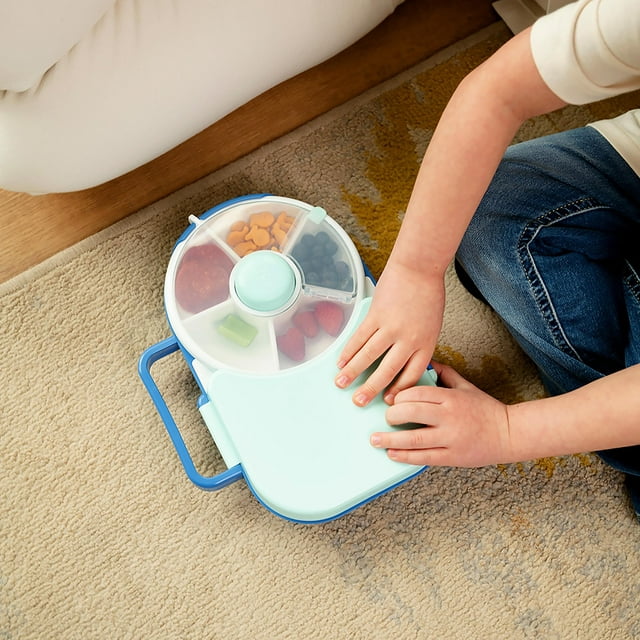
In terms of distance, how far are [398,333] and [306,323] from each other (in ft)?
0.36

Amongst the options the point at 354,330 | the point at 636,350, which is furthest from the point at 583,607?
the point at 354,330

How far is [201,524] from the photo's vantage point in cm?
73

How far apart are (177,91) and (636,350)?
1.67 feet

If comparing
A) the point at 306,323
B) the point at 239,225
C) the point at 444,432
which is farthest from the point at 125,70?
the point at 444,432

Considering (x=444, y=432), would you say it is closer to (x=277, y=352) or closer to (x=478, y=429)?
(x=478, y=429)

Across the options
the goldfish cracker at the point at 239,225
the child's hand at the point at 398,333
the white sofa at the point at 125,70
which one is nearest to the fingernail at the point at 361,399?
the child's hand at the point at 398,333

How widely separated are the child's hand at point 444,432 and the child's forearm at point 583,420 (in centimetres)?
2

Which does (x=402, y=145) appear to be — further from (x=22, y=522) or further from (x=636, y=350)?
(x=22, y=522)

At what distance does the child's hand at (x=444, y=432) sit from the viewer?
618 mm

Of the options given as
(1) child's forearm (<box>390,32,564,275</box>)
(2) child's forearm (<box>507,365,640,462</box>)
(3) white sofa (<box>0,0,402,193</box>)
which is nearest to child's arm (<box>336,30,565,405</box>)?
(1) child's forearm (<box>390,32,564,275</box>)

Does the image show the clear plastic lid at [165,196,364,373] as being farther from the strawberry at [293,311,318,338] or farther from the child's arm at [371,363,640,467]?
the child's arm at [371,363,640,467]

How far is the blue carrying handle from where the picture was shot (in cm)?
66

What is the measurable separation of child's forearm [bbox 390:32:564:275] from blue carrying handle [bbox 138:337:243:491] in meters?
0.26

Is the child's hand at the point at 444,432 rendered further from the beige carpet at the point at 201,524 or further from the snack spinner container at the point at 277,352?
the beige carpet at the point at 201,524
